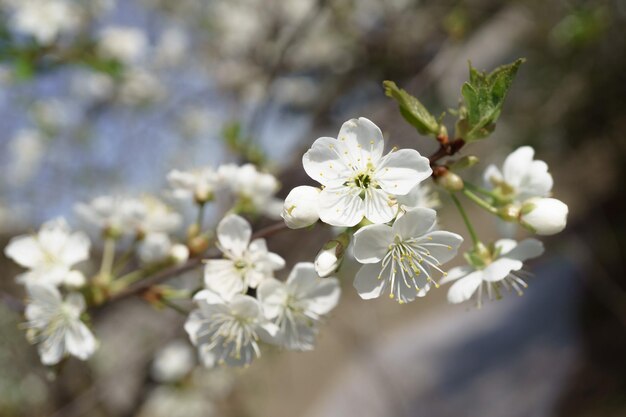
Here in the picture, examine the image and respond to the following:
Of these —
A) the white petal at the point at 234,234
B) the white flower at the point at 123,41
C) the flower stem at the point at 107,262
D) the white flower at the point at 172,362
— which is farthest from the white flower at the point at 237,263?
the white flower at the point at 123,41

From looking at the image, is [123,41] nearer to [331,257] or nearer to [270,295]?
[270,295]

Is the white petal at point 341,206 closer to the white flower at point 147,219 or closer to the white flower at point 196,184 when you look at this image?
the white flower at point 196,184

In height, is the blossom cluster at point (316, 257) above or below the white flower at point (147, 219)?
below

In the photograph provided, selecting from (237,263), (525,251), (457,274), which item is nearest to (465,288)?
(457,274)

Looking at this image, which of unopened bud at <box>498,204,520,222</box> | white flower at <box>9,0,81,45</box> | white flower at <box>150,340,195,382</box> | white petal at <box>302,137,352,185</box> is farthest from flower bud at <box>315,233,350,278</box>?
white flower at <box>150,340,195,382</box>

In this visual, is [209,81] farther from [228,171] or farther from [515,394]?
[515,394]

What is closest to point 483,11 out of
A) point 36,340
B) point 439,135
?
point 439,135

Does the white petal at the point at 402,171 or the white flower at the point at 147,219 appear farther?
the white flower at the point at 147,219
